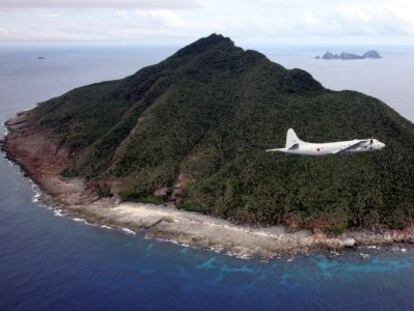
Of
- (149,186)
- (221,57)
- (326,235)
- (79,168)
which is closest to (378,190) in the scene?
(326,235)

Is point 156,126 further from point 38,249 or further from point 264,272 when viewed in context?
point 264,272

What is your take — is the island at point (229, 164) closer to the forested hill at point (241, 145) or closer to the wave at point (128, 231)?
the forested hill at point (241, 145)

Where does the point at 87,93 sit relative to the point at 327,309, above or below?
above

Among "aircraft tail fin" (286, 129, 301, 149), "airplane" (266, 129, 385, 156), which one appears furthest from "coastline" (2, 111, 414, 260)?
"aircraft tail fin" (286, 129, 301, 149)

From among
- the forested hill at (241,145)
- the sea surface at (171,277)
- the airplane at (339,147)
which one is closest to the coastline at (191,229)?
the forested hill at (241,145)

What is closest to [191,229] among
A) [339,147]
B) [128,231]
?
[128,231]

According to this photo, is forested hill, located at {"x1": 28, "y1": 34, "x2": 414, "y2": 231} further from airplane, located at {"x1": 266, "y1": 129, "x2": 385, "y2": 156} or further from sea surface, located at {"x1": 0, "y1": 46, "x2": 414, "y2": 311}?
airplane, located at {"x1": 266, "y1": 129, "x2": 385, "y2": 156}

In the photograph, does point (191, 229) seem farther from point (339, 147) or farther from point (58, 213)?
point (339, 147)
